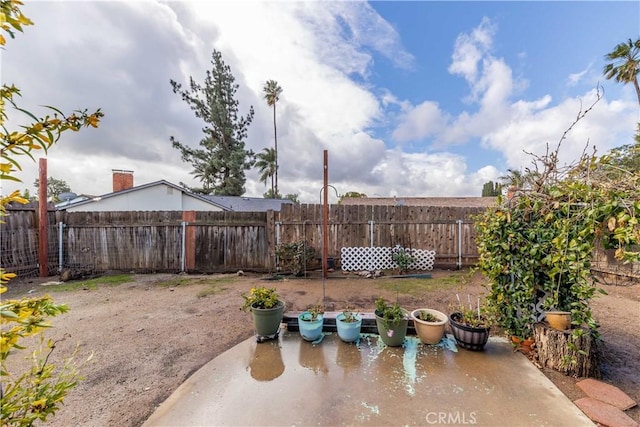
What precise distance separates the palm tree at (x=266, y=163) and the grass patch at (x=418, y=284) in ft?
57.0

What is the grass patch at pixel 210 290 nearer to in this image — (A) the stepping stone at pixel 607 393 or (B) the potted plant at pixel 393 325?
(B) the potted plant at pixel 393 325

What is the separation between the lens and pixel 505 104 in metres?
6.43

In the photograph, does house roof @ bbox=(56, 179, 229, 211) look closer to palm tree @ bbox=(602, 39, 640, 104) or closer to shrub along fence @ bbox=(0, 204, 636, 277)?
shrub along fence @ bbox=(0, 204, 636, 277)

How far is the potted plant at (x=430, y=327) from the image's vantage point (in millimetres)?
2931

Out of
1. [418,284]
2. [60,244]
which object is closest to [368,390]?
[418,284]

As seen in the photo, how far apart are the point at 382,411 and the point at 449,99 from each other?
820 cm

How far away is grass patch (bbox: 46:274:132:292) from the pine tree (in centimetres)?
1217

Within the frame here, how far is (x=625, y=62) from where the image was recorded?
11922 millimetres

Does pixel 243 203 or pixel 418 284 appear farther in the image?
pixel 243 203

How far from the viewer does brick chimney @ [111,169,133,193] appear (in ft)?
42.6

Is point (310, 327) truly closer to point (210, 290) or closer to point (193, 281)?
point (210, 290)

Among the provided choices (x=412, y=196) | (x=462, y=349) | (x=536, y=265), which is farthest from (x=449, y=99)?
(x=412, y=196)

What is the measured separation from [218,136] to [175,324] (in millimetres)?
16354

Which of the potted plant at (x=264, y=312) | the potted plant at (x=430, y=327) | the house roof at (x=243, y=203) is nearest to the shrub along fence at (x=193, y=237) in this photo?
the potted plant at (x=264, y=312)
